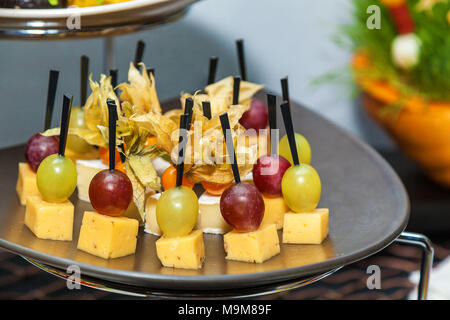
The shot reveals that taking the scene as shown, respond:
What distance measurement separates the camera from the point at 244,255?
862mm

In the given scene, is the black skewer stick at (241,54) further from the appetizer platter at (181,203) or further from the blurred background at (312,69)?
the blurred background at (312,69)

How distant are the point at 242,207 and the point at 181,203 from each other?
3.2 inches

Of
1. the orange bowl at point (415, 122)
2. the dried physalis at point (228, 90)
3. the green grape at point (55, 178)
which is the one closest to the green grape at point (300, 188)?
the dried physalis at point (228, 90)

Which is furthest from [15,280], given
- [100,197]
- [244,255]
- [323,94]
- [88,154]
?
[323,94]

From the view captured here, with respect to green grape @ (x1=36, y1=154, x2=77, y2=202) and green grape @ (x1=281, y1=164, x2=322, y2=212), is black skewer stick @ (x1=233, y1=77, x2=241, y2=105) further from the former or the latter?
green grape @ (x1=36, y1=154, x2=77, y2=202)

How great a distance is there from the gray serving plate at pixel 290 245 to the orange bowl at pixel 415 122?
551mm

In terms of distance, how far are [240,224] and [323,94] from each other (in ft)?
4.38

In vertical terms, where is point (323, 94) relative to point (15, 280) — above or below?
above

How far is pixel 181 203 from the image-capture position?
0.87 metres

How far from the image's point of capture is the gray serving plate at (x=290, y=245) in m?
0.79

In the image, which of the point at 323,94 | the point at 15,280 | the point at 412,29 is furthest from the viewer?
the point at 323,94

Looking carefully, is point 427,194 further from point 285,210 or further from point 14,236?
point 14,236
